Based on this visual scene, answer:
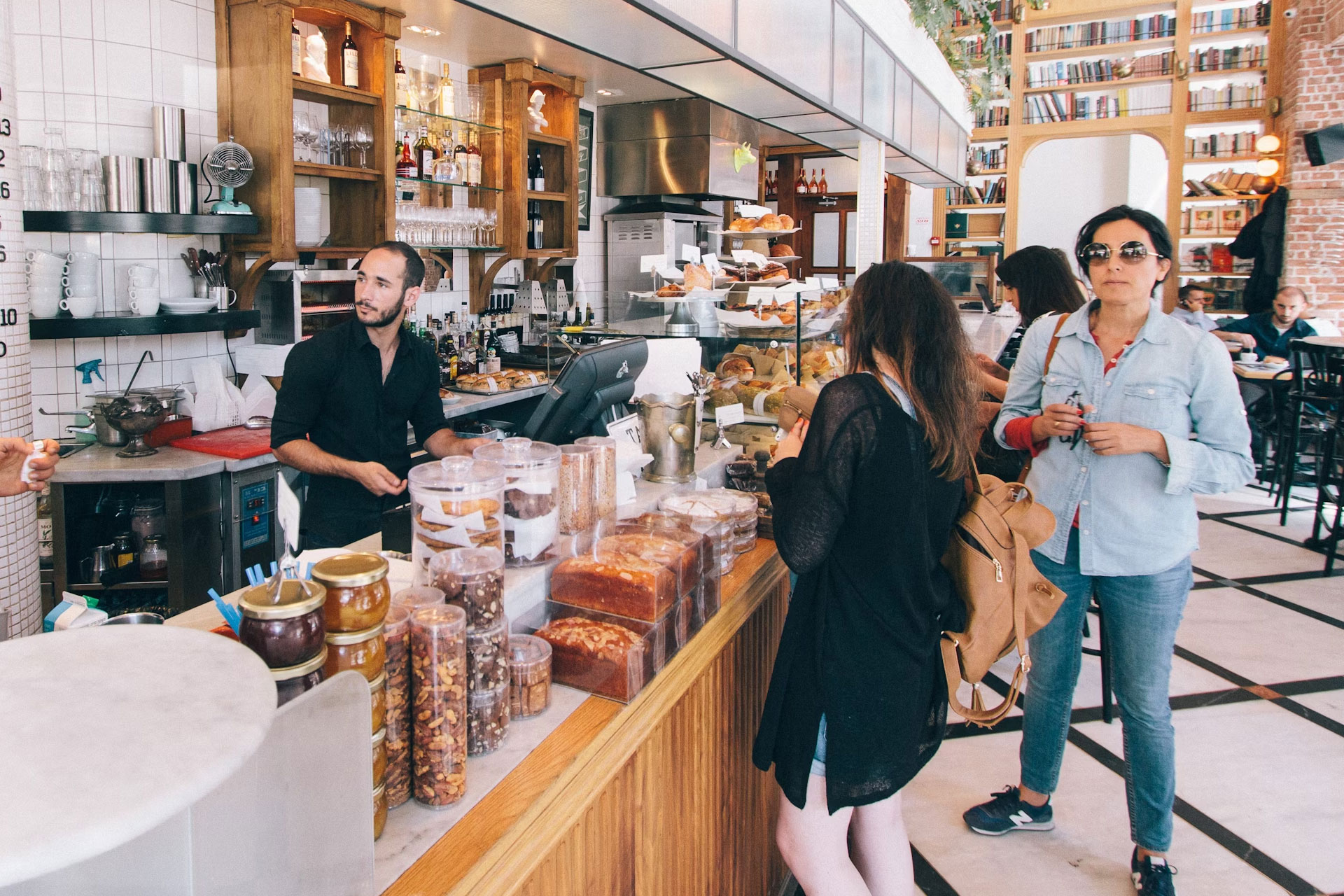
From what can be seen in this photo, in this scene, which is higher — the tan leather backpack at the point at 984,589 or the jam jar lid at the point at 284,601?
the jam jar lid at the point at 284,601

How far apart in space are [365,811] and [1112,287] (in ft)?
7.17

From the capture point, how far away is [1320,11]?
8.48m

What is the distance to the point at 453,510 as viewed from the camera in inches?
57.7

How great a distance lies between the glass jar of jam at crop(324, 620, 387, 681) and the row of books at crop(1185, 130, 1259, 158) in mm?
11458

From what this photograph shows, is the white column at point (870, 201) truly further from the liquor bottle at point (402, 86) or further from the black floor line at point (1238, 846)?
the black floor line at point (1238, 846)

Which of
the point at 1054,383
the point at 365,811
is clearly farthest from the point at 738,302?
the point at 365,811

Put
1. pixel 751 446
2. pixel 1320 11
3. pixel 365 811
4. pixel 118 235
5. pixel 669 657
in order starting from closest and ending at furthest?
1. pixel 365 811
2. pixel 669 657
3. pixel 751 446
4. pixel 118 235
5. pixel 1320 11

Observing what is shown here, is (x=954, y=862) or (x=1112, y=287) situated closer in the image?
(x=1112, y=287)

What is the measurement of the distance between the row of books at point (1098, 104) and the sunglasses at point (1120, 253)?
31.5ft

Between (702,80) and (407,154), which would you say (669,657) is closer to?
(702,80)

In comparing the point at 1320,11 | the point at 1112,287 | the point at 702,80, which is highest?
the point at 1320,11

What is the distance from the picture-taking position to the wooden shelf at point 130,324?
11.1 ft

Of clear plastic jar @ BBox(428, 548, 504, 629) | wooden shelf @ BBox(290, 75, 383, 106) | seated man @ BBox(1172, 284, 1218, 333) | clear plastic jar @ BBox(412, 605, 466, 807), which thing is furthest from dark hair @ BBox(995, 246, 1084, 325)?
seated man @ BBox(1172, 284, 1218, 333)

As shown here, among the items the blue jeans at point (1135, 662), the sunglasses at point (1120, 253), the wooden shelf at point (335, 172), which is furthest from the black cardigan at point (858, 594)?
the wooden shelf at point (335, 172)
